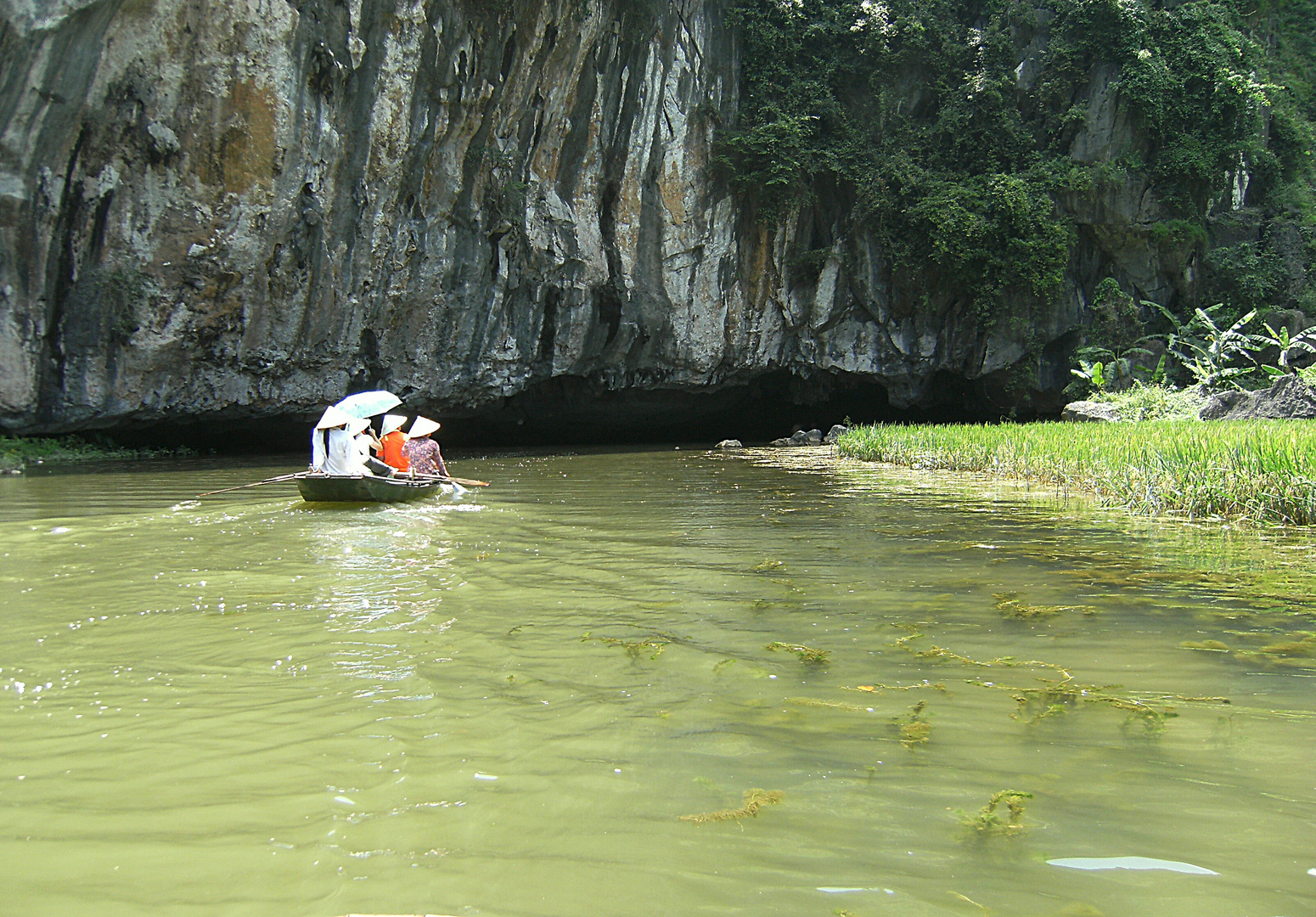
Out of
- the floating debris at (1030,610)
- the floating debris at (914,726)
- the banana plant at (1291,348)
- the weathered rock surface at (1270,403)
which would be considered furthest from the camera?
the banana plant at (1291,348)

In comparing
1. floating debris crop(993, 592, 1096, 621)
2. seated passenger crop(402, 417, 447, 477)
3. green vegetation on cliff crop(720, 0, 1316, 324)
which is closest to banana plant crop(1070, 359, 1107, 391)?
green vegetation on cliff crop(720, 0, 1316, 324)

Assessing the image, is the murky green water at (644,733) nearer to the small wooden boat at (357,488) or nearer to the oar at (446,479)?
the small wooden boat at (357,488)

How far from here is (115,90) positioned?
13.8 meters

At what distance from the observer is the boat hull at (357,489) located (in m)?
8.45

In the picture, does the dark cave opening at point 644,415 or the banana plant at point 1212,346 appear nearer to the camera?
the banana plant at point 1212,346

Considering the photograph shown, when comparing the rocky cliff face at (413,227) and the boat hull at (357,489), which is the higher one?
the rocky cliff face at (413,227)

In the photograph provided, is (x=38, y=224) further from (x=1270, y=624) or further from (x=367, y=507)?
(x=1270, y=624)

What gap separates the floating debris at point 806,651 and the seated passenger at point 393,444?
24.1 feet

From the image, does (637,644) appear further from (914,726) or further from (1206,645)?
(1206,645)

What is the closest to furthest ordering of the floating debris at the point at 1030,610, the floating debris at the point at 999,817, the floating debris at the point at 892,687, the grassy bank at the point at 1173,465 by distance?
the floating debris at the point at 999,817 → the floating debris at the point at 892,687 → the floating debris at the point at 1030,610 → the grassy bank at the point at 1173,465

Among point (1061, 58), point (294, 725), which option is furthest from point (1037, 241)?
point (294, 725)

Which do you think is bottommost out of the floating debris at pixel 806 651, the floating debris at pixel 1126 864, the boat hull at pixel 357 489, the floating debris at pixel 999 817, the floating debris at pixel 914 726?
the floating debris at pixel 1126 864

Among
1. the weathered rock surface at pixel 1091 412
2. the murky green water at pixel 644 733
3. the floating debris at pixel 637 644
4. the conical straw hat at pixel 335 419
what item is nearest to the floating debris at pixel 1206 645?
the murky green water at pixel 644 733


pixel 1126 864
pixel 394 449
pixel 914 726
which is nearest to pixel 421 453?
pixel 394 449
